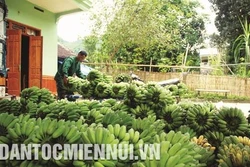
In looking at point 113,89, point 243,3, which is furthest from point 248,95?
point 113,89

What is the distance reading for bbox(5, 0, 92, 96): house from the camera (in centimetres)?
864

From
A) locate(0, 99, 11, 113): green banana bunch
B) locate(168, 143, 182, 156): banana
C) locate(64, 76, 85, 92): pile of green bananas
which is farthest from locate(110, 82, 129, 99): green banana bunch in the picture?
locate(168, 143, 182, 156): banana

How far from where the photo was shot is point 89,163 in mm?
908

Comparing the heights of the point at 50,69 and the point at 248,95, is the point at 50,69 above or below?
above

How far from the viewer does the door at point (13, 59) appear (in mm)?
8531

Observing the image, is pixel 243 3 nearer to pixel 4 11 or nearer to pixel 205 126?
pixel 4 11

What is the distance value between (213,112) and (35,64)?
8329 millimetres

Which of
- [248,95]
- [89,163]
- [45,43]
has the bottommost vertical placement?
[248,95]

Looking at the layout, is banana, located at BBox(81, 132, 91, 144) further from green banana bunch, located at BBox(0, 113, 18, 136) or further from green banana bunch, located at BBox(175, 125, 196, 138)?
green banana bunch, located at BBox(175, 125, 196, 138)

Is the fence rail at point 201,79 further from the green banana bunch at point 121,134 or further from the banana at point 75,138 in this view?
the banana at point 75,138

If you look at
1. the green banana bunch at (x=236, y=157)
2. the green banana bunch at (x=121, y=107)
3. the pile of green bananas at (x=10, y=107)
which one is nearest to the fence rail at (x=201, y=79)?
the green banana bunch at (x=121, y=107)

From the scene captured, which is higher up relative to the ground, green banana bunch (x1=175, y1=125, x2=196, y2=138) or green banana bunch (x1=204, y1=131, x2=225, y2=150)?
green banana bunch (x1=175, y1=125, x2=196, y2=138)

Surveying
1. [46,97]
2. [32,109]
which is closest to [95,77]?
[46,97]

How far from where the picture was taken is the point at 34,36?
9414 mm
